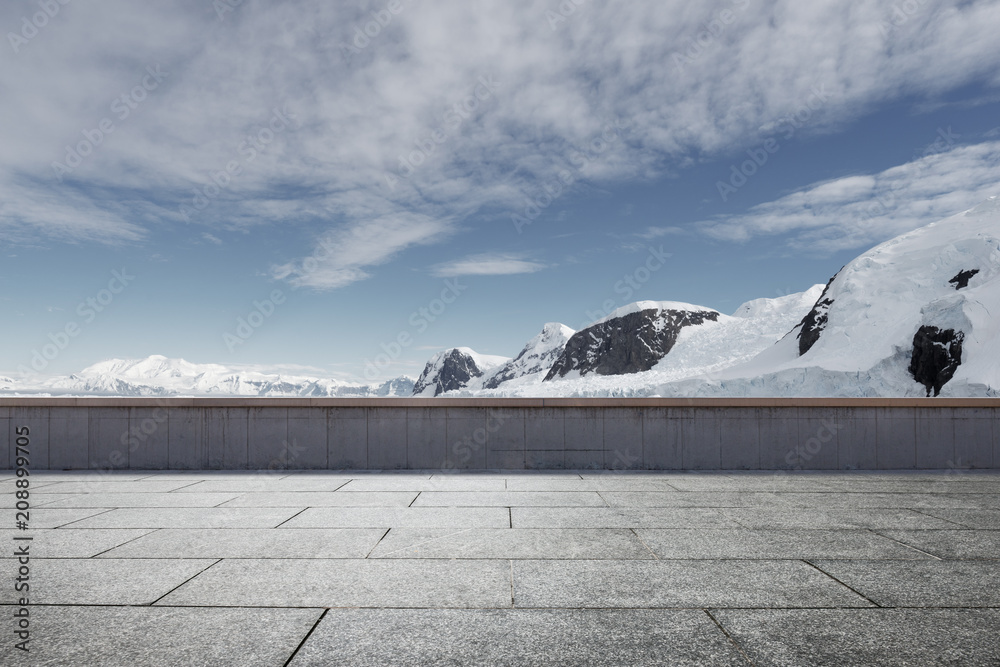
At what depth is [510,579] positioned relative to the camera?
15.1ft

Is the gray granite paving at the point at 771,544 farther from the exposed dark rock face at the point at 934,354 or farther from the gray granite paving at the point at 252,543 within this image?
the exposed dark rock face at the point at 934,354

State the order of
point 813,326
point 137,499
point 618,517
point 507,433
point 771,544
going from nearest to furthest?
point 771,544 → point 618,517 → point 137,499 → point 507,433 → point 813,326

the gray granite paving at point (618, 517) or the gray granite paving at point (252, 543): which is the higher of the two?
the gray granite paving at point (252, 543)

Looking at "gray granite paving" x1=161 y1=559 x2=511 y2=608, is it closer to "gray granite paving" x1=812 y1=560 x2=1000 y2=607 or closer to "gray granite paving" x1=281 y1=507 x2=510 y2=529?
"gray granite paving" x1=281 y1=507 x2=510 y2=529

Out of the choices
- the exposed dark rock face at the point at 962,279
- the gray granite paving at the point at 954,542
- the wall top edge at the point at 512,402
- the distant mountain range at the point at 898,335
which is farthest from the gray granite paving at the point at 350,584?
the exposed dark rock face at the point at 962,279

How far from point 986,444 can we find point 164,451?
49.2ft

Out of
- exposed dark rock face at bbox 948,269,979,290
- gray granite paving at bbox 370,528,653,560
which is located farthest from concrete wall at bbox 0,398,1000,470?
exposed dark rock face at bbox 948,269,979,290

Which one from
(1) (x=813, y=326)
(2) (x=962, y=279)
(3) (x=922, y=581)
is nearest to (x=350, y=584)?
(3) (x=922, y=581)

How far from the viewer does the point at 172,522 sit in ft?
21.5

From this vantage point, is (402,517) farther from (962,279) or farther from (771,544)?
(962,279)

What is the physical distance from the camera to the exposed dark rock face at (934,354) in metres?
57.4

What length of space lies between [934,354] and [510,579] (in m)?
69.1

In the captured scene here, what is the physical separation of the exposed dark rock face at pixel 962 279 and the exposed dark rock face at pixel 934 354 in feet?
37.0

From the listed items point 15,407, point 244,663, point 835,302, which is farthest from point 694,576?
point 835,302
